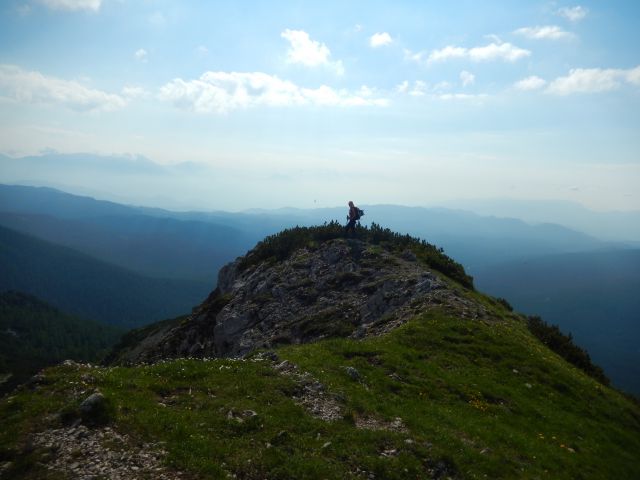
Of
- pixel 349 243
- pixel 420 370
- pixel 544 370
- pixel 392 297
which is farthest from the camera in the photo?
pixel 349 243

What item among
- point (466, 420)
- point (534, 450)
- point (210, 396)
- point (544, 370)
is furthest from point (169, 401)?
point (544, 370)

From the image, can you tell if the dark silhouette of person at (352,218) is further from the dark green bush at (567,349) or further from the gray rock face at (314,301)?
the dark green bush at (567,349)

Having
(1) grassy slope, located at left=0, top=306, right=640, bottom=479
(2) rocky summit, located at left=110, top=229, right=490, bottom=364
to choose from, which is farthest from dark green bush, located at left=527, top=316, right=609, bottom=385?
(1) grassy slope, located at left=0, top=306, right=640, bottom=479

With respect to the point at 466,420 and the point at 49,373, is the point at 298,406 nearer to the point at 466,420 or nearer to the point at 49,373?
the point at 466,420

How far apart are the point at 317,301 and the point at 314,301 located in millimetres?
432

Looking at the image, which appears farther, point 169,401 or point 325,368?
point 325,368

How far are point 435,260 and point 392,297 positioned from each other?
11.8m

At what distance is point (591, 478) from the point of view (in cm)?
1688

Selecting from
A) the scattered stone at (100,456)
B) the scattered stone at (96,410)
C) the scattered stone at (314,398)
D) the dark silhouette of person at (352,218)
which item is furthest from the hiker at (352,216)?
the scattered stone at (100,456)

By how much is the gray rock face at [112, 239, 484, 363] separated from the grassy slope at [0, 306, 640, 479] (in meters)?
7.93

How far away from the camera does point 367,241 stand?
52.3 metres

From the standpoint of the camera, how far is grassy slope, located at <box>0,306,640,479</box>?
1392cm

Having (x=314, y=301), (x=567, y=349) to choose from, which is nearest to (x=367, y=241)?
(x=314, y=301)

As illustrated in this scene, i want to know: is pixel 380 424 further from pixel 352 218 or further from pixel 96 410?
pixel 352 218
